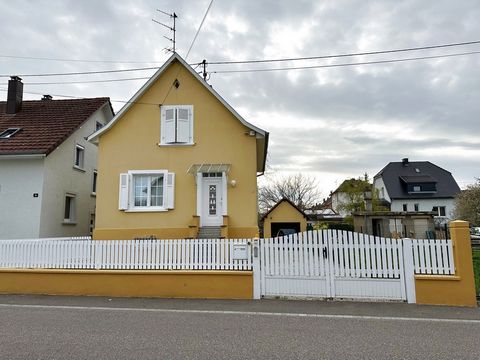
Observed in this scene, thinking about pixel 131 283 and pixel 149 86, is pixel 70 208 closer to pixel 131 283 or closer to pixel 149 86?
pixel 149 86

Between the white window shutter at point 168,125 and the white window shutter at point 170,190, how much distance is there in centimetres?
145

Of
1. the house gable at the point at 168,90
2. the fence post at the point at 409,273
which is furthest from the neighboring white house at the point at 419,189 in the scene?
the fence post at the point at 409,273

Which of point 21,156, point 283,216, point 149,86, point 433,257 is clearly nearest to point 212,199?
point 149,86

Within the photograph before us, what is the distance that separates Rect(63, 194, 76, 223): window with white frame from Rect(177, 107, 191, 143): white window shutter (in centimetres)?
723

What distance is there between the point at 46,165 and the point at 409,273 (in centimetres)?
1481

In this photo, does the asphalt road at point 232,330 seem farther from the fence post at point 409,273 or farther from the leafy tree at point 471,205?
the leafy tree at point 471,205

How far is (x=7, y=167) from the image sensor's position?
16.4m

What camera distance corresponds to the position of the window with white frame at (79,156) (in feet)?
64.4

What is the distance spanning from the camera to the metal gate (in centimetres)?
834

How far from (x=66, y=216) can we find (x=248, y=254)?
1302cm

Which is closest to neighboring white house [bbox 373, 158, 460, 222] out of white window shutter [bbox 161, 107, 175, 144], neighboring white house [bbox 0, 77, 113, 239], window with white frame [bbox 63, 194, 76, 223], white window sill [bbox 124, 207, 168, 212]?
neighboring white house [bbox 0, 77, 113, 239]

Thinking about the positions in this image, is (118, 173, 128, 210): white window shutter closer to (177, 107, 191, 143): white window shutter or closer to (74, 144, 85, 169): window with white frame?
(177, 107, 191, 143): white window shutter

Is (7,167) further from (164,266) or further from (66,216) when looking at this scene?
(164,266)

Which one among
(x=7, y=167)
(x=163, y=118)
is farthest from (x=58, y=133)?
(x=163, y=118)
